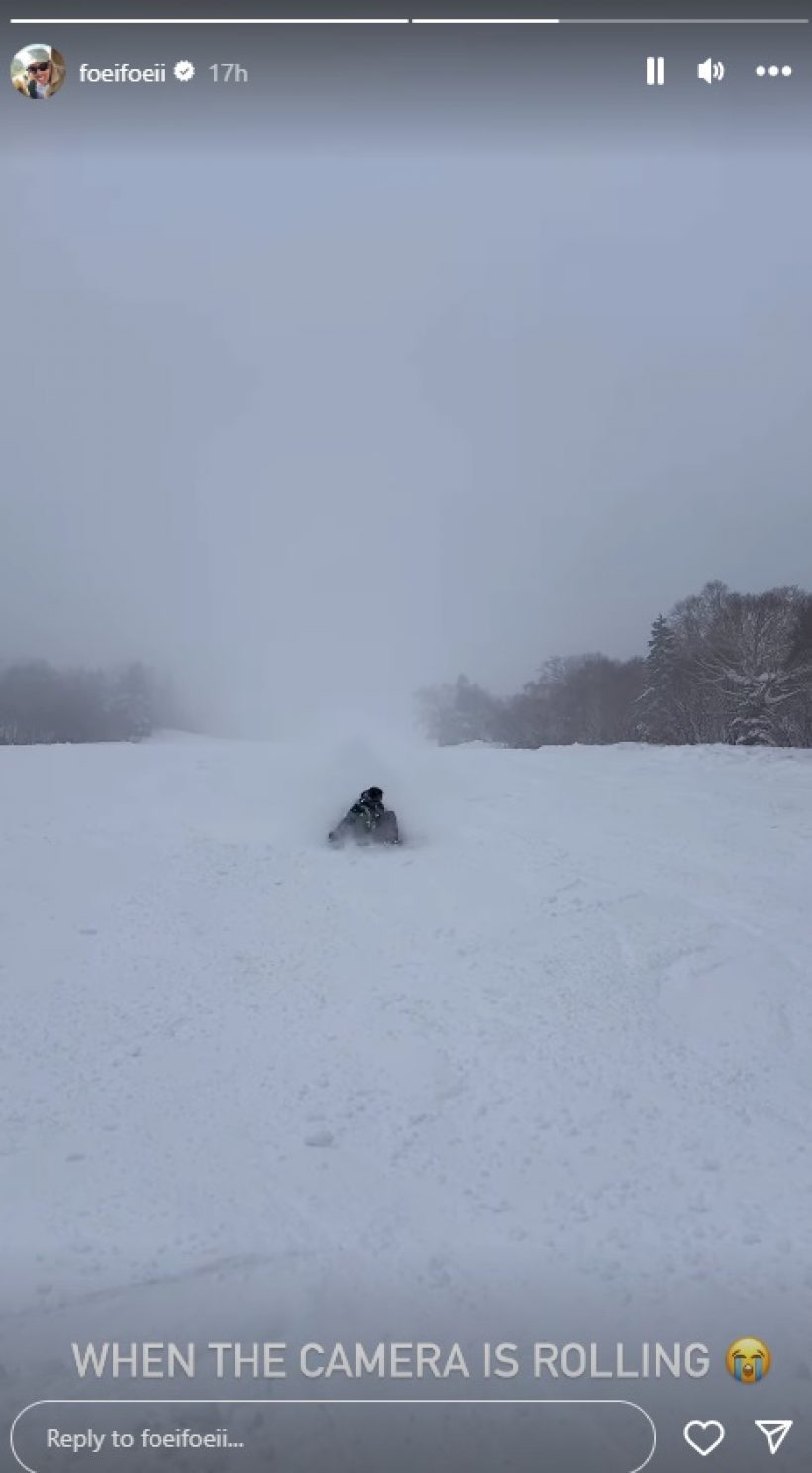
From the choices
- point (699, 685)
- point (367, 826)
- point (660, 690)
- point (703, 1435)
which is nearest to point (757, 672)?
point (699, 685)

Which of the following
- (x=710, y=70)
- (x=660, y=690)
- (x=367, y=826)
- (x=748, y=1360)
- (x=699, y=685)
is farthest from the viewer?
(x=660, y=690)

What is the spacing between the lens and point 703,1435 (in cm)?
297

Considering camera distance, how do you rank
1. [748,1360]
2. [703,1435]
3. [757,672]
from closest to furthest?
[703,1435] → [748,1360] → [757,672]

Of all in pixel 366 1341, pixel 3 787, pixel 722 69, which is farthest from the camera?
pixel 3 787

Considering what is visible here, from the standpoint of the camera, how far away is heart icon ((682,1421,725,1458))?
9.73 feet

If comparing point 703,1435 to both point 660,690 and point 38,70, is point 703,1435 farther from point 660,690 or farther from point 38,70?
point 660,690

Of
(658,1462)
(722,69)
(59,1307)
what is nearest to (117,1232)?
(59,1307)

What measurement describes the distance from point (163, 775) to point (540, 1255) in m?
16.1

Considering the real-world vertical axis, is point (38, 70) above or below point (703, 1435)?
above

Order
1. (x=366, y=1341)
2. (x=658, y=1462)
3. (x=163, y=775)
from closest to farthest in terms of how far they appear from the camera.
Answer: (x=658, y=1462) → (x=366, y=1341) → (x=163, y=775)

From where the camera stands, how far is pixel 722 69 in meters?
4.91

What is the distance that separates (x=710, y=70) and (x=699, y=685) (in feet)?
111

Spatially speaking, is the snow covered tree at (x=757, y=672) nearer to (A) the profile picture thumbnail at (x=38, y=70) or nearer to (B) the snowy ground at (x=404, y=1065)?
(B) the snowy ground at (x=404, y=1065)

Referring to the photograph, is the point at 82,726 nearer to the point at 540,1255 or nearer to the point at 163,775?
the point at 163,775
